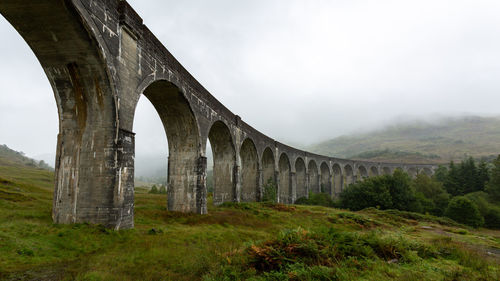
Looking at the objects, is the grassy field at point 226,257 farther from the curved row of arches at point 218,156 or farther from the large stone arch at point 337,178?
the large stone arch at point 337,178

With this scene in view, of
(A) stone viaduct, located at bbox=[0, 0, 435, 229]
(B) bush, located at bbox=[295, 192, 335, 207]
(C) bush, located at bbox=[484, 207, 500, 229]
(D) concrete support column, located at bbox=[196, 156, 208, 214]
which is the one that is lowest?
(C) bush, located at bbox=[484, 207, 500, 229]

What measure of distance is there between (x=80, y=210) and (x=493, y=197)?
1962 inches

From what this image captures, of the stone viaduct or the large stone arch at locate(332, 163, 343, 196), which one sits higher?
the stone viaduct

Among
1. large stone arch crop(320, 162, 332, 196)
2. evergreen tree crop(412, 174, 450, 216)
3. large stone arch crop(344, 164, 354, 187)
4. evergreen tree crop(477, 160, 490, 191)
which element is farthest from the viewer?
large stone arch crop(344, 164, 354, 187)

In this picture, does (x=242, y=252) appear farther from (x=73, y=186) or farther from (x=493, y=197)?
(x=493, y=197)

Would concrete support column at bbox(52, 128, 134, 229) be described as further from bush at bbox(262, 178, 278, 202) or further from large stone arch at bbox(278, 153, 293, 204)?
large stone arch at bbox(278, 153, 293, 204)

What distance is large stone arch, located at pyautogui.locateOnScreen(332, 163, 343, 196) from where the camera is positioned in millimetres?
55594

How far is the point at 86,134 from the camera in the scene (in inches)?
376

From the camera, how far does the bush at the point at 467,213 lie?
1148 inches

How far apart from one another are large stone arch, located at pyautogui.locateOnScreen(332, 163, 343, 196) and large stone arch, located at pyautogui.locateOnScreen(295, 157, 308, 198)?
42.1 feet

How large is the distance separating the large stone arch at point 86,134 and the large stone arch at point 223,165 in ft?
41.7

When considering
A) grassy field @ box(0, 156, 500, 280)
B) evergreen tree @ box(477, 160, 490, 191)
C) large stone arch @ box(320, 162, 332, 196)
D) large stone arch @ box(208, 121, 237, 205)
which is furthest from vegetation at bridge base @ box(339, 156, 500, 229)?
grassy field @ box(0, 156, 500, 280)

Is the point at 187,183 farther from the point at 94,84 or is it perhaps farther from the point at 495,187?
the point at 495,187

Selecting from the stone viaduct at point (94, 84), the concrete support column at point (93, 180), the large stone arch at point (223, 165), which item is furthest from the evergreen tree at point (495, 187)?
the concrete support column at point (93, 180)
